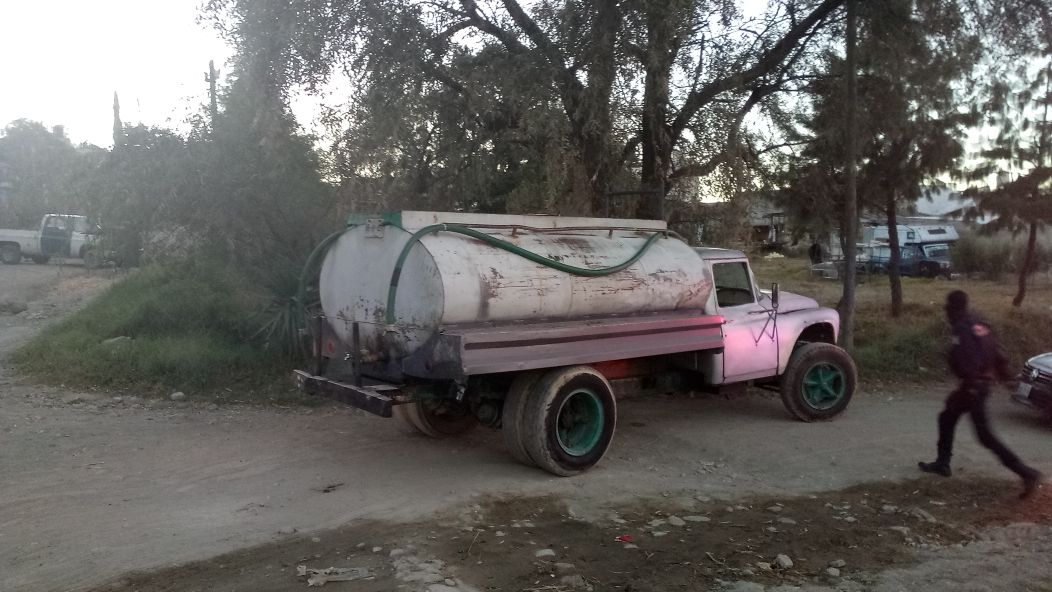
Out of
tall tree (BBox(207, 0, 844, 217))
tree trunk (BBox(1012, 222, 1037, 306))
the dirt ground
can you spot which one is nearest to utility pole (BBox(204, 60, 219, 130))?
tall tree (BBox(207, 0, 844, 217))

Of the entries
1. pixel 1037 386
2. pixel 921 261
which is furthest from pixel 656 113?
pixel 921 261

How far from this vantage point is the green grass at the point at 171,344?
1016cm

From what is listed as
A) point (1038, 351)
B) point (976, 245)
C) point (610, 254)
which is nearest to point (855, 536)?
point (610, 254)

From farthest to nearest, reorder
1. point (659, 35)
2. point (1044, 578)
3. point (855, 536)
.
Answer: point (659, 35)
point (855, 536)
point (1044, 578)

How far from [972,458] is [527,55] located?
6584 mm

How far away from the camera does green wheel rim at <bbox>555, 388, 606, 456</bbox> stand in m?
6.91

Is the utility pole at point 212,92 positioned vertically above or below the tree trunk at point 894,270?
above

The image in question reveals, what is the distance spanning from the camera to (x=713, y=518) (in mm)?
5770

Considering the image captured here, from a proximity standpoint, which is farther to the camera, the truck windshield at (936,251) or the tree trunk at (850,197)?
the truck windshield at (936,251)

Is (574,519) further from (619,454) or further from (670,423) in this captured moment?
(670,423)

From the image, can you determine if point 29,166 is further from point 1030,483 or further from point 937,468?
point 1030,483

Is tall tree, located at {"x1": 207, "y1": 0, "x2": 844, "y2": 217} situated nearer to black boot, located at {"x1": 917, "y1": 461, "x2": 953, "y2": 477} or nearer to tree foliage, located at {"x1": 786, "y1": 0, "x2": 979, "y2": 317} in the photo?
tree foliage, located at {"x1": 786, "y1": 0, "x2": 979, "y2": 317}

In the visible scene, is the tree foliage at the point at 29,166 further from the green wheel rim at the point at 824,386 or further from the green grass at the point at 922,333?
the green wheel rim at the point at 824,386

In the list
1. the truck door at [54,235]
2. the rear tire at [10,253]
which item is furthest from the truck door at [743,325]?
the rear tire at [10,253]
